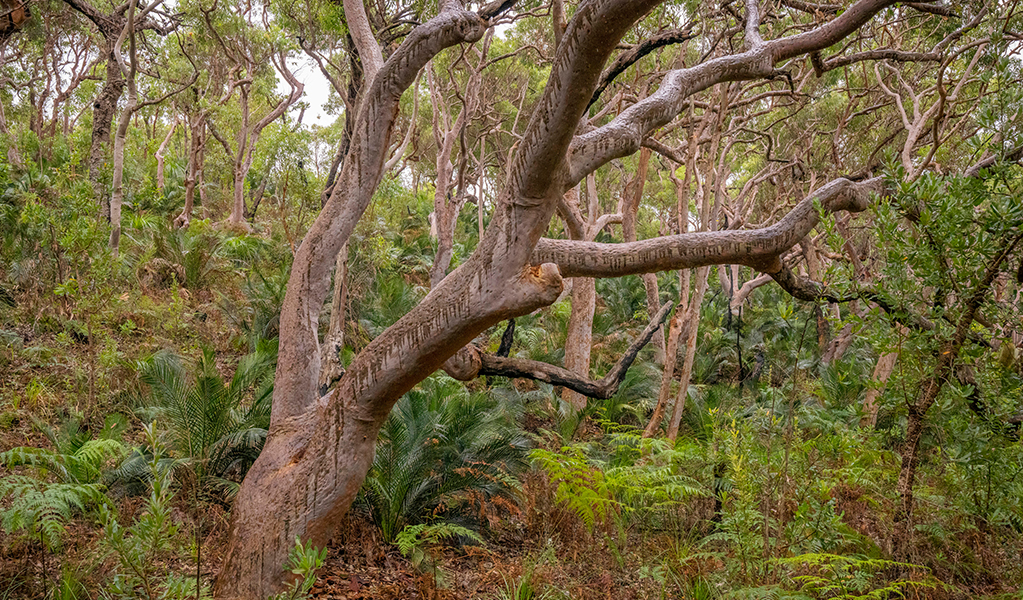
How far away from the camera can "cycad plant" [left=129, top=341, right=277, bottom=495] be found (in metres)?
4.95

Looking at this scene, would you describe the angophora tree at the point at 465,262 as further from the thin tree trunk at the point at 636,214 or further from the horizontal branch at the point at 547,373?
the thin tree trunk at the point at 636,214

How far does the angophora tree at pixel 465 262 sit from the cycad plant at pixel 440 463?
1093mm

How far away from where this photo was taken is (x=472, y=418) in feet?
19.6

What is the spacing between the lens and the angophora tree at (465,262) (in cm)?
305

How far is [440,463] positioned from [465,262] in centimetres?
285

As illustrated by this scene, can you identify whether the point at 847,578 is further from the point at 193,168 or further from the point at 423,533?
the point at 193,168

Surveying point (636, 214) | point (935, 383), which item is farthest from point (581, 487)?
point (636, 214)

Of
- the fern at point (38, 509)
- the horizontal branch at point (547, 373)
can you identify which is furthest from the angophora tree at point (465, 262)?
the fern at point (38, 509)

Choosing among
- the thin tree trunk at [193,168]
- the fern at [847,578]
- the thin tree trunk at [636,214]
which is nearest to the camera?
the fern at [847,578]

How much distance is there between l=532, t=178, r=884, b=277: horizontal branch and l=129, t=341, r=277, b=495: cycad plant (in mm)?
3167

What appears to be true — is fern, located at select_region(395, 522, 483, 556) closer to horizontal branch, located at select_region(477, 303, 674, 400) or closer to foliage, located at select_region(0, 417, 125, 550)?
horizontal branch, located at select_region(477, 303, 674, 400)

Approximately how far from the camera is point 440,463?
219 inches

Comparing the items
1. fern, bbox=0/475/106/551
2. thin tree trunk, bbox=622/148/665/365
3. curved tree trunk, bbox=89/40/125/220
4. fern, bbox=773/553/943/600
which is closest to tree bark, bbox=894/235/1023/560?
fern, bbox=773/553/943/600

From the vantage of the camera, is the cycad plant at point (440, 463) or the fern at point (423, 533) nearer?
the fern at point (423, 533)
